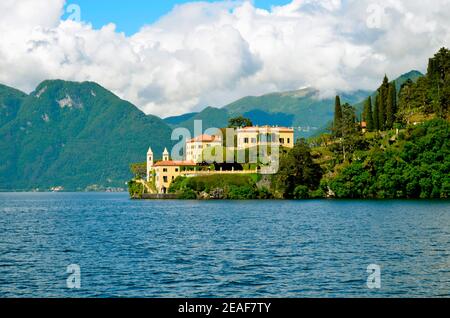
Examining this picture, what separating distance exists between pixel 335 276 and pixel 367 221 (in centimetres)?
3317

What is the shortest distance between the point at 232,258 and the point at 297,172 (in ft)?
288

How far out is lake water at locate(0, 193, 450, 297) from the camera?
29266 millimetres

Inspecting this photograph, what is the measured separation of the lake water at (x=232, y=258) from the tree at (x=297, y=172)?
58394 mm

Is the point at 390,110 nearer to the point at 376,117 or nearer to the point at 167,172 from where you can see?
the point at 376,117

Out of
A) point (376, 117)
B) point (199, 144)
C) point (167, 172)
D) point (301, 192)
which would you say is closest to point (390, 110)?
point (376, 117)

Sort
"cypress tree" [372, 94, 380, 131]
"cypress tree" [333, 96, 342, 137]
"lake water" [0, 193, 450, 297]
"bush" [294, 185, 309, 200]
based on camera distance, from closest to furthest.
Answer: "lake water" [0, 193, 450, 297] < "bush" [294, 185, 309, 200] < "cypress tree" [372, 94, 380, 131] < "cypress tree" [333, 96, 342, 137]

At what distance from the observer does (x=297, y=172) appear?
124938mm

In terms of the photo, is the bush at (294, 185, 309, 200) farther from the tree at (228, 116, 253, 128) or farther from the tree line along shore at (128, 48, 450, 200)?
the tree at (228, 116, 253, 128)

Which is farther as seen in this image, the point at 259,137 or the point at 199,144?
the point at 199,144

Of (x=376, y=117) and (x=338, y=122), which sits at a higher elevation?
(x=376, y=117)

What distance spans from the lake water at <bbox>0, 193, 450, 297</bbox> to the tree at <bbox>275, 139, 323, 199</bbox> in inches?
2299

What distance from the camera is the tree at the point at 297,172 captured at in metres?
123
